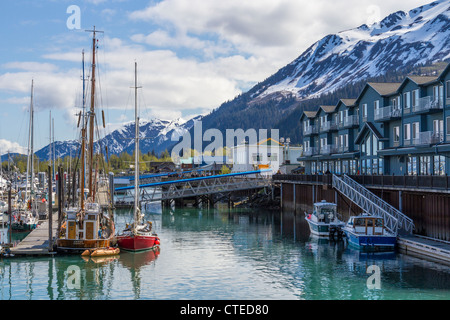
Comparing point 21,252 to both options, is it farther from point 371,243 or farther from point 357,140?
point 357,140

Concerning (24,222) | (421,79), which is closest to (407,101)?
(421,79)

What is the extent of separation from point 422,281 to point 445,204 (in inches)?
426

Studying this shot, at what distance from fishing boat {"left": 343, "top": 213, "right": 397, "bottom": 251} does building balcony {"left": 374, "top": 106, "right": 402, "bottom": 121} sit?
19.7 m

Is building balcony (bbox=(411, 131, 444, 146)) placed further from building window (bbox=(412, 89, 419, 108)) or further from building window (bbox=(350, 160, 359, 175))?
building window (bbox=(350, 160, 359, 175))

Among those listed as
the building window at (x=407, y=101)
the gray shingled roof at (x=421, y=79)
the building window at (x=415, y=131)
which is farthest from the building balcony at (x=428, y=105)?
the building window at (x=407, y=101)

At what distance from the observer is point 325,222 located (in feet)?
182

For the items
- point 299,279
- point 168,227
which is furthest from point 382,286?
point 168,227

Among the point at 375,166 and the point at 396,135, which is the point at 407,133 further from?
the point at 375,166

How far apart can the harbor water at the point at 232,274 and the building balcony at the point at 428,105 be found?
16635 millimetres

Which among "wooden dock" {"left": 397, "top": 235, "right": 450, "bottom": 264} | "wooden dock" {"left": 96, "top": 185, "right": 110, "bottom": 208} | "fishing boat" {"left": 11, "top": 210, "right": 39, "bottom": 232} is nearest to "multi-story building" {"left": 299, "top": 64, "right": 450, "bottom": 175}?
"wooden dock" {"left": 397, "top": 235, "right": 450, "bottom": 264}

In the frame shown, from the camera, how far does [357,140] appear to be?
75.1 meters

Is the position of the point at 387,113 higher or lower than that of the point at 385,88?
lower

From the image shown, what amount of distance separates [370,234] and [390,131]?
2380 cm
